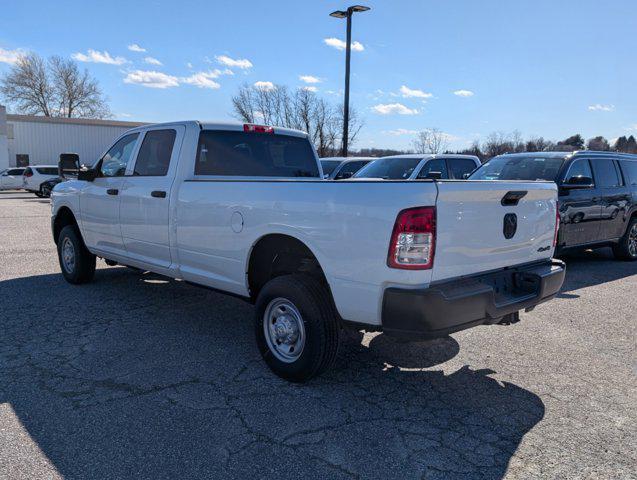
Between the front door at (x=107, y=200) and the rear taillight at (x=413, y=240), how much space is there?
12.1 ft

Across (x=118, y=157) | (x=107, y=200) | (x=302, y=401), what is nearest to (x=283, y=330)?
(x=302, y=401)

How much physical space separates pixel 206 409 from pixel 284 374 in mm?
664

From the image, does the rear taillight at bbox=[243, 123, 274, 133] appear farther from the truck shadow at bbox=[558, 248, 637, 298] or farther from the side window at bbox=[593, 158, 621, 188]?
the side window at bbox=[593, 158, 621, 188]

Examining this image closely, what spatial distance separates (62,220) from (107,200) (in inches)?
71.6

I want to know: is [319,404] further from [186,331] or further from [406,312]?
[186,331]

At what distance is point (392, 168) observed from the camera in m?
11.4

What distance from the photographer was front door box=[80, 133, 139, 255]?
5.79m

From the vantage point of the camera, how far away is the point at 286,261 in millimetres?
4180

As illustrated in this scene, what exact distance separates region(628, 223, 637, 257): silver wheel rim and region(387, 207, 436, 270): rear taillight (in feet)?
25.5

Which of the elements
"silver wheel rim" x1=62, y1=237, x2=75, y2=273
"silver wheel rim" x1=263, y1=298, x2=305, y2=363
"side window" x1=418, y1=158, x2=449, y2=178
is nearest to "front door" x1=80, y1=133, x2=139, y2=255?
"silver wheel rim" x1=62, y1=237, x2=75, y2=273

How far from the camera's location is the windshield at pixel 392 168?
11.2 meters

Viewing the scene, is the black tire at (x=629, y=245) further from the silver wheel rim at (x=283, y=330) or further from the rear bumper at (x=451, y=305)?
the silver wheel rim at (x=283, y=330)

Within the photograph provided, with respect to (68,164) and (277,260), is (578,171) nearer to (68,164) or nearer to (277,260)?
(277,260)

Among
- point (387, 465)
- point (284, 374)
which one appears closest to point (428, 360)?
point (284, 374)
